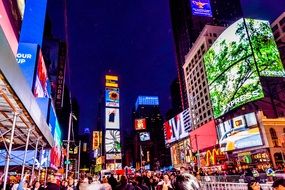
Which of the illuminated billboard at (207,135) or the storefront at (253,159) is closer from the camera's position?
the storefront at (253,159)

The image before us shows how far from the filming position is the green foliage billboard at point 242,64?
3956 centimetres

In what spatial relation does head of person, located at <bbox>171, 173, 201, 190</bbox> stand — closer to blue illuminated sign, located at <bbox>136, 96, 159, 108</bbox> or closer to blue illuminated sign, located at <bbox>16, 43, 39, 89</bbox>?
blue illuminated sign, located at <bbox>16, 43, 39, 89</bbox>

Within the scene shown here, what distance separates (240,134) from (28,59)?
34547 mm

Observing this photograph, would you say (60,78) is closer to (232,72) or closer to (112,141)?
(232,72)

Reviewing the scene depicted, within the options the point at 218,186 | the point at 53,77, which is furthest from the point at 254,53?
the point at 53,77

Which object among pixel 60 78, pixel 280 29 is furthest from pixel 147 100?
pixel 60 78

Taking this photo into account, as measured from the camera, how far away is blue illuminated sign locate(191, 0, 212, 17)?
109125 millimetres

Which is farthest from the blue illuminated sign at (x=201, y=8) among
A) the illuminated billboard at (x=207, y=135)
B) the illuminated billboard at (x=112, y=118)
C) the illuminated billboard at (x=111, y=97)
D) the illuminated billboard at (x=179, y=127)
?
the illuminated billboard at (x=207, y=135)

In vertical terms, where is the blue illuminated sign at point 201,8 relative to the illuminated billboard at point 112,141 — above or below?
above

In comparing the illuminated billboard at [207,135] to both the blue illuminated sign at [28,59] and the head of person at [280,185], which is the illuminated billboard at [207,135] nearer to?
the blue illuminated sign at [28,59]

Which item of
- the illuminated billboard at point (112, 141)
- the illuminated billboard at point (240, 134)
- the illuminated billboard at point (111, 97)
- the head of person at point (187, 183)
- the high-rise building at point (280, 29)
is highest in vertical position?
the high-rise building at point (280, 29)

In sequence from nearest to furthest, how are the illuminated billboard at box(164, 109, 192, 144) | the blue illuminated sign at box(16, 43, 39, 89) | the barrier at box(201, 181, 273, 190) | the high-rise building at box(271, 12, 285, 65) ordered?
the barrier at box(201, 181, 273, 190)
the blue illuminated sign at box(16, 43, 39, 89)
the high-rise building at box(271, 12, 285, 65)
the illuminated billboard at box(164, 109, 192, 144)

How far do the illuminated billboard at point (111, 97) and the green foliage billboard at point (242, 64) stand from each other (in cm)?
4592

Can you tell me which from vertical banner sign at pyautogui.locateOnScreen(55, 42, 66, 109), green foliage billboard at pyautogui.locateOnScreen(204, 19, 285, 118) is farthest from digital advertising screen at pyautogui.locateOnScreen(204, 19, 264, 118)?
vertical banner sign at pyautogui.locateOnScreen(55, 42, 66, 109)
